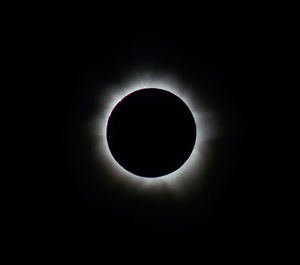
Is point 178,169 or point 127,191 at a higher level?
point 178,169

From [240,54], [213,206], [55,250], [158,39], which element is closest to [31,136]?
[55,250]

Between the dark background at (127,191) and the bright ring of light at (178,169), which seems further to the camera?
the bright ring of light at (178,169)

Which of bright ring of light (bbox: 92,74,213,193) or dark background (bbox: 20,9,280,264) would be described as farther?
bright ring of light (bbox: 92,74,213,193)

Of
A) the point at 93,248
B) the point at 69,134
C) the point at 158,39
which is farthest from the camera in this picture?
the point at 93,248

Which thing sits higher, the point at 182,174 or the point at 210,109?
the point at 210,109

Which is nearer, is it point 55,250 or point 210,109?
point 210,109

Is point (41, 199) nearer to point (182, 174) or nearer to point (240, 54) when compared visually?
point (182, 174)

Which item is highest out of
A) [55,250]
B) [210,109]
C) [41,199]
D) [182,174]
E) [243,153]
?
[210,109]

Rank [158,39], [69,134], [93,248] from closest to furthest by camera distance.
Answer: [158,39], [69,134], [93,248]
